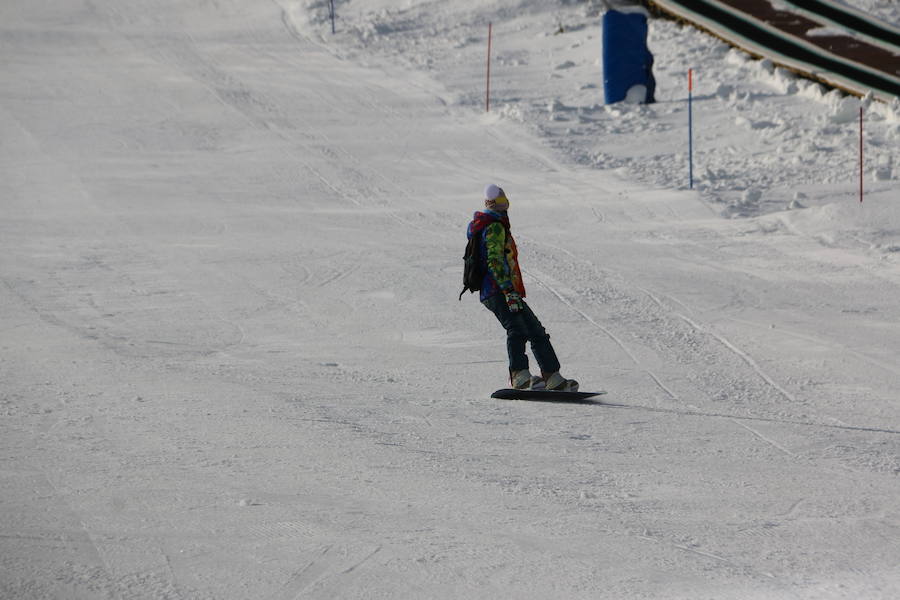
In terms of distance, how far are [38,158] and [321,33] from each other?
11505 millimetres

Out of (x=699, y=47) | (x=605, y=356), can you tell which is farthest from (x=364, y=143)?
(x=605, y=356)

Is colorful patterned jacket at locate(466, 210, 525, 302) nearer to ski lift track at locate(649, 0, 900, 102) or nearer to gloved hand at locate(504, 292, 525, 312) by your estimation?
gloved hand at locate(504, 292, 525, 312)

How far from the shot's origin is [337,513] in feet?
19.3

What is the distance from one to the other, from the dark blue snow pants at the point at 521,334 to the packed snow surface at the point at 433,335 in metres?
0.37

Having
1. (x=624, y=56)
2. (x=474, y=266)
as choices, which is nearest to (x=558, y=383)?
(x=474, y=266)

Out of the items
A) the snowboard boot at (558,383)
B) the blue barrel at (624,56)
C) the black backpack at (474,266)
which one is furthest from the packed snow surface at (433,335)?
the black backpack at (474,266)

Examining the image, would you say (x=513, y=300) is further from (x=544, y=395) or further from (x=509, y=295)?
(x=544, y=395)

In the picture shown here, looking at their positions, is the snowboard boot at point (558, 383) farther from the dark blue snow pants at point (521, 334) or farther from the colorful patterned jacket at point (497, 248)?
the colorful patterned jacket at point (497, 248)

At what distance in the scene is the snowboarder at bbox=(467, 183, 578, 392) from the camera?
26.2 ft

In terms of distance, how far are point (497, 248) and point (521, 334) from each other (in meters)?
0.69

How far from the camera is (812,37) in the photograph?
2436cm

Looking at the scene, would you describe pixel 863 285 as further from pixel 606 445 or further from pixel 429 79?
pixel 429 79

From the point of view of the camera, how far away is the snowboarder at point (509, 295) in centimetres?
800

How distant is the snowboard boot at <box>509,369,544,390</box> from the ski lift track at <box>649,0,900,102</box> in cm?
1423
